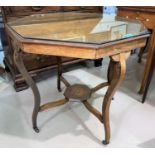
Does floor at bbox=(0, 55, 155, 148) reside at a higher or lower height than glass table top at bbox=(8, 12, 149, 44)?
lower

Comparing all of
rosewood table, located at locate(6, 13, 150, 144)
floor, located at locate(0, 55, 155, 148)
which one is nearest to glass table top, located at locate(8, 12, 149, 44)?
rosewood table, located at locate(6, 13, 150, 144)

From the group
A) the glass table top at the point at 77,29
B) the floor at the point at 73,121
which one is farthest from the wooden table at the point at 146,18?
the glass table top at the point at 77,29

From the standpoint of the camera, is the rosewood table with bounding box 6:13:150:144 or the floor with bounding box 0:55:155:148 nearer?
the rosewood table with bounding box 6:13:150:144

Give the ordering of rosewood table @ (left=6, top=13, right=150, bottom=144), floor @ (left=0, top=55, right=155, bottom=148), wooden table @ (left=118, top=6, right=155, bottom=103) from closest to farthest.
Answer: rosewood table @ (left=6, top=13, right=150, bottom=144) < floor @ (left=0, top=55, right=155, bottom=148) < wooden table @ (left=118, top=6, right=155, bottom=103)

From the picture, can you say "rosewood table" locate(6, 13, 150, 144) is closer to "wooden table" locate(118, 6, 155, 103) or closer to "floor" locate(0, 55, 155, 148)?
"floor" locate(0, 55, 155, 148)

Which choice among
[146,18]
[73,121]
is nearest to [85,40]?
[73,121]

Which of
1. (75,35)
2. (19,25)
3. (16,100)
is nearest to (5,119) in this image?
(16,100)

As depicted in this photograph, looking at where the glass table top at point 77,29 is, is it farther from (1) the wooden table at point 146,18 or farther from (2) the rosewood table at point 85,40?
(1) the wooden table at point 146,18

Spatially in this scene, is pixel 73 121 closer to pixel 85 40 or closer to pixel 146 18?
pixel 85 40

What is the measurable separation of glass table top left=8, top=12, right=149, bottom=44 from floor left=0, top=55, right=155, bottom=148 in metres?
0.76

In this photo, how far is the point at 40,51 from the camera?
958 mm

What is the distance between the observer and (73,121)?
1.50 metres

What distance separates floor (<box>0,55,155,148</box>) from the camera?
131cm

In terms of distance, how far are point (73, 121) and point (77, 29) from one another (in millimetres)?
759
